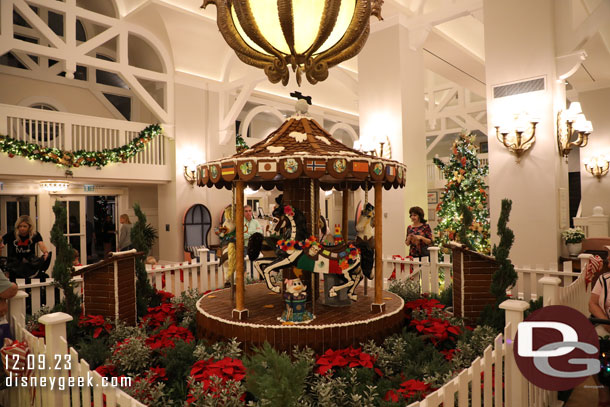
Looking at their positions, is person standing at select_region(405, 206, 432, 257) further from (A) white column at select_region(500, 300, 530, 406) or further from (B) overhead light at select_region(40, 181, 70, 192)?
(B) overhead light at select_region(40, 181, 70, 192)

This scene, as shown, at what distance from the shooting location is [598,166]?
10234 mm

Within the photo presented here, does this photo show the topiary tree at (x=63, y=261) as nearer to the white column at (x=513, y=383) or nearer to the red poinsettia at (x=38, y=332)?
the red poinsettia at (x=38, y=332)

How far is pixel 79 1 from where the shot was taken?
1053 cm

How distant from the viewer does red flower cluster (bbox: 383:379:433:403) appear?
2752mm

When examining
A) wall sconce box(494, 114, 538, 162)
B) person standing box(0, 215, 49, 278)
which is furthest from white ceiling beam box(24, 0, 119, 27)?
wall sconce box(494, 114, 538, 162)

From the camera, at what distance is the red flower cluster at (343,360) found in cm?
333

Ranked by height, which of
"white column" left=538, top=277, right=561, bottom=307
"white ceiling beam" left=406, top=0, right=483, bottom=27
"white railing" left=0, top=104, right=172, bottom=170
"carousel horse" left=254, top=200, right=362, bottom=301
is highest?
"white ceiling beam" left=406, top=0, right=483, bottom=27

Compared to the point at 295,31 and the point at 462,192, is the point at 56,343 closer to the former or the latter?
the point at 295,31

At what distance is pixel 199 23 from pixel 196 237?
18.8 ft

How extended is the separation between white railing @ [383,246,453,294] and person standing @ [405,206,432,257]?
25 cm

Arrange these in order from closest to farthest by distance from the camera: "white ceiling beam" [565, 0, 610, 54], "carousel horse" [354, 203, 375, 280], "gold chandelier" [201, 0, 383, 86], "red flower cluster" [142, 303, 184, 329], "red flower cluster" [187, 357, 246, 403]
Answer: "gold chandelier" [201, 0, 383, 86]
"red flower cluster" [187, 357, 246, 403]
"carousel horse" [354, 203, 375, 280]
"red flower cluster" [142, 303, 184, 329]
"white ceiling beam" [565, 0, 610, 54]

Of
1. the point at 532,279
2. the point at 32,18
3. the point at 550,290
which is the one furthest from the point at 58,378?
the point at 32,18

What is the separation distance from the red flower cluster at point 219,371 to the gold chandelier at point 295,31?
2.25 metres
